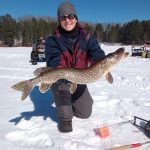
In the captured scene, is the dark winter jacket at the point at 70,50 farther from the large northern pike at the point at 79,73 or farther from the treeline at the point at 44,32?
the treeline at the point at 44,32

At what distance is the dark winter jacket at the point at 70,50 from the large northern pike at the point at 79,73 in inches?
21.2

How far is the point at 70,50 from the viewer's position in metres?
4.50

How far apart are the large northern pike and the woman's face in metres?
0.83

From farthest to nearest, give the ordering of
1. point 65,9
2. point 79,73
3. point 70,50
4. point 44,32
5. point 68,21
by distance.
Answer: point 44,32 → point 70,50 → point 68,21 → point 65,9 → point 79,73

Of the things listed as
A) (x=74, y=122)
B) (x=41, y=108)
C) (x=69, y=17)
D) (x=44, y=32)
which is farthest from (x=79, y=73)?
(x=44, y=32)

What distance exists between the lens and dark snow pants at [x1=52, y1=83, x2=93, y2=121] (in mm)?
4457

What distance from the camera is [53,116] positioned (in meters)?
5.22

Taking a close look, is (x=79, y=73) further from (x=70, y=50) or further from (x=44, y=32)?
(x=44, y=32)

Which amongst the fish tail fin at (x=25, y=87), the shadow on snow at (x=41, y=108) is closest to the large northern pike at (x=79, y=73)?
the fish tail fin at (x=25, y=87)

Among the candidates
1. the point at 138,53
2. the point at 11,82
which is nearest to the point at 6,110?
the point at 11,82

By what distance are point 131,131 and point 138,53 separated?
20.6 meters

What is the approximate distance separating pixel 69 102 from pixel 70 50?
2.43ft

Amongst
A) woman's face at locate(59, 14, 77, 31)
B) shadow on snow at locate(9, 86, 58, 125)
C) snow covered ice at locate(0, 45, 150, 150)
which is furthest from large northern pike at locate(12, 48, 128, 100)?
shadow on snow at locate(9, 86, 58, 125)

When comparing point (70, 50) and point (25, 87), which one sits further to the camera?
point (70, 50)
